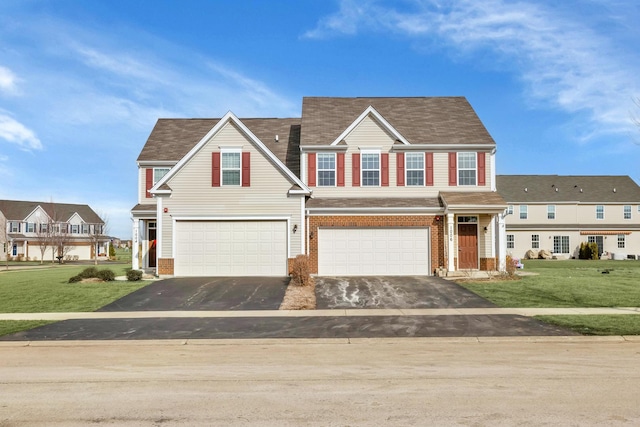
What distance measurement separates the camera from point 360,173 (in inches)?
993

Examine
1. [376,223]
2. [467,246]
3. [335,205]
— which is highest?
[335,205]

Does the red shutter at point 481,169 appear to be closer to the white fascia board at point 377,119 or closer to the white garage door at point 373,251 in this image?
the white fascia board at point 377,119

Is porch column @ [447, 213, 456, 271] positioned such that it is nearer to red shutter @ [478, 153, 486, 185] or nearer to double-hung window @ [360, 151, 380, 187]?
red shutter @ [478, 153, 486, 185]

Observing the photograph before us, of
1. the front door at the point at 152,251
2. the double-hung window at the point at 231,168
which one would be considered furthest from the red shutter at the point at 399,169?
the front door at the point at 152,251

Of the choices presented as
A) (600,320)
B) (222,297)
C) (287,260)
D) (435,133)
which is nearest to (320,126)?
(435,133)

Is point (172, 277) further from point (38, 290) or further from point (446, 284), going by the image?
point (446, 284)

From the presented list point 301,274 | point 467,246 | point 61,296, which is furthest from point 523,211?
point 61,296

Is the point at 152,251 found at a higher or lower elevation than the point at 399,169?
lower

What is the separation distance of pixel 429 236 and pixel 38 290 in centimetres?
1672

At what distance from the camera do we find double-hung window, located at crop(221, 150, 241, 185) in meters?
23.2

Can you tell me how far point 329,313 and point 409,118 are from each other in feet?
51.9

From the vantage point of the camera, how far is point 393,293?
18141 mm

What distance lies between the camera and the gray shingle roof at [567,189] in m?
48.9

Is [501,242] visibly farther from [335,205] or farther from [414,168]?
[335,205]
